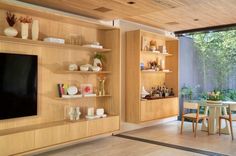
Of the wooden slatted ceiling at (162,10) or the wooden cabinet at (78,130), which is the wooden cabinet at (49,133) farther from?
the wooden slatted ceiling at (162,10)

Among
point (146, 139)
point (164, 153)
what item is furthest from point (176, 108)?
point (164, 153)

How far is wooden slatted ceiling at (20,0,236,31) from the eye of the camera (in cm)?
404

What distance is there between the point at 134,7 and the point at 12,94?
258 centimetres

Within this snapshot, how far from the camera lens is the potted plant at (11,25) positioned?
3443 mm

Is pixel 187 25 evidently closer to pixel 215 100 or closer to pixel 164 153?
pixel 215 100

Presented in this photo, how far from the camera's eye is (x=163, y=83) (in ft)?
22.3

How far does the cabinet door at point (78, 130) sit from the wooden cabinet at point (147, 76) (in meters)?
1.49

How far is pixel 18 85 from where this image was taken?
Result: 12.1 ft

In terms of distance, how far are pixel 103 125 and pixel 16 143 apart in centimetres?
170

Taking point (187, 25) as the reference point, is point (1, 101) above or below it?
below

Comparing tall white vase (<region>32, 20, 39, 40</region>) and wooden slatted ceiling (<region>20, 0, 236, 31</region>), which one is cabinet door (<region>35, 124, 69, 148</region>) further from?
wooden slatted ceiling (<region>20, 0, 236, 31</region>)

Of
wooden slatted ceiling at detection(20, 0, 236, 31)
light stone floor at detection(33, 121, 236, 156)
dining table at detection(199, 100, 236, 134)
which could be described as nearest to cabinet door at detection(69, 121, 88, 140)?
light stone floor at detection(33, 121, 236, 156)

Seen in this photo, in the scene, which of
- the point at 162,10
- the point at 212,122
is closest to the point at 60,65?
the point at 162,10

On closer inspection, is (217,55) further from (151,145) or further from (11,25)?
(11,25)
